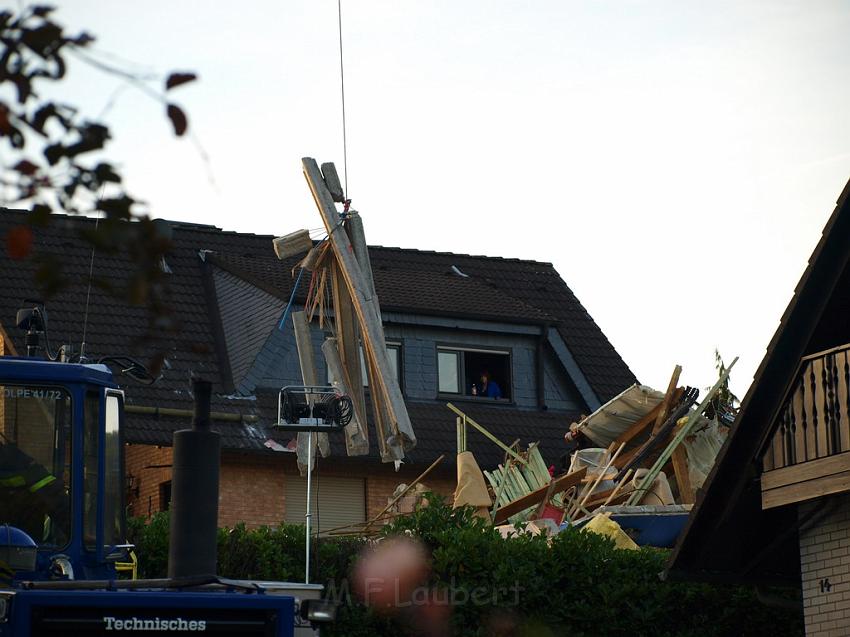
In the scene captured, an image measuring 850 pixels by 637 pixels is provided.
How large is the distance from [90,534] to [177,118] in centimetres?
565

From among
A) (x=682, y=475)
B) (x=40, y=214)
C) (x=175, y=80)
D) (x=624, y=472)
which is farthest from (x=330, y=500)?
(x=175, y=80)

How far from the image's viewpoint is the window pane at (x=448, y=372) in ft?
97.4

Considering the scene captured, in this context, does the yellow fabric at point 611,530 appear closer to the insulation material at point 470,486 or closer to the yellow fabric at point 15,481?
the insulation material at point 470,486

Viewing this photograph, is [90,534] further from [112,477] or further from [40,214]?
[40,214]

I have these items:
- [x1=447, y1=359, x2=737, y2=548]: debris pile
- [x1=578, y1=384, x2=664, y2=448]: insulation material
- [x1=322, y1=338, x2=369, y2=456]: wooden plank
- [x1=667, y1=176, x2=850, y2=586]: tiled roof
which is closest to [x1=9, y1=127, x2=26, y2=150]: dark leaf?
[x1=667, y1=176, x2=850, y2=586]: tiled roof

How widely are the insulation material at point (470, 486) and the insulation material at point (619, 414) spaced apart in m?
3.30

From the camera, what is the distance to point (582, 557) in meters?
18.4

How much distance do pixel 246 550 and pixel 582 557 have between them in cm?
388

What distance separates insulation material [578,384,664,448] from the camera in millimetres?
24500

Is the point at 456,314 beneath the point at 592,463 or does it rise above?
above

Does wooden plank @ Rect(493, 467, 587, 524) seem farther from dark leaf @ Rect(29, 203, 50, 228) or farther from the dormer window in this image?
dark leaf @ Rect(29, 203, 50, 228)

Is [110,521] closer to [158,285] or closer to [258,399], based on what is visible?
[158,285]

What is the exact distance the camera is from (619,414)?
978 inches

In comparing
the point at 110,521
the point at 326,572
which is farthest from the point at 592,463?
→ the point at 110,521
